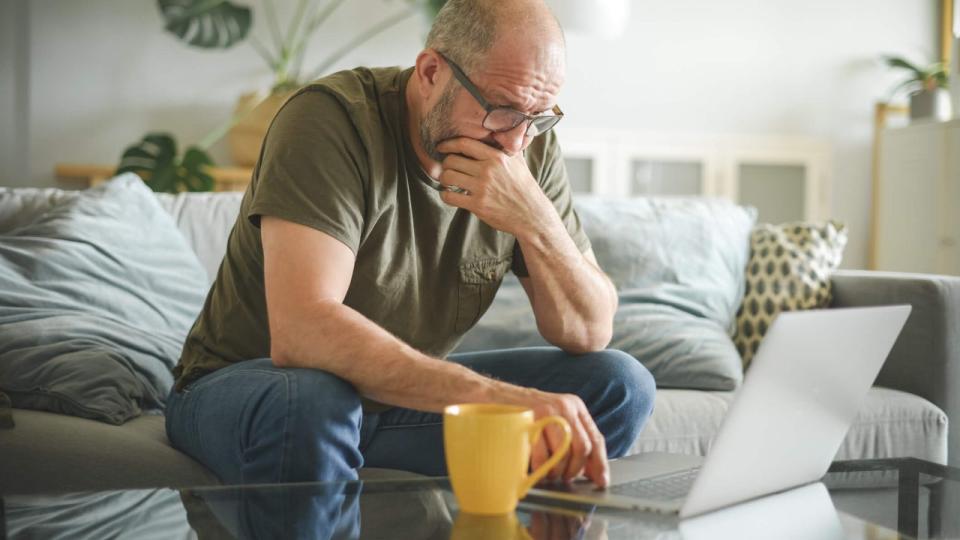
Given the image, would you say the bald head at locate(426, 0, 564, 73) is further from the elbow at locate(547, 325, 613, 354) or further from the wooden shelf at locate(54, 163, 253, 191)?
the wooden shelf at locate(54, 163, 253, 191)

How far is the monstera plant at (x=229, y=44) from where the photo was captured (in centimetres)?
314

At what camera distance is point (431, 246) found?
1427 millimetres

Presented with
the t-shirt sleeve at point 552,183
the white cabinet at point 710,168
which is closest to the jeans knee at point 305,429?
the t-shirt sleeve at point 552,183

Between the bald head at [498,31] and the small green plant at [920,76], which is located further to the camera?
the small green plant at [920,76]

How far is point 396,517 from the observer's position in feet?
2.81

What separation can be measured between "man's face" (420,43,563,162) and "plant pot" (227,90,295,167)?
214 centimetres

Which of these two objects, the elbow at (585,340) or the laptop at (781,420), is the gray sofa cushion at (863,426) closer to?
the elbow at (585,340)

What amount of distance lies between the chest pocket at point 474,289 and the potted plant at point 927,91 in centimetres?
346

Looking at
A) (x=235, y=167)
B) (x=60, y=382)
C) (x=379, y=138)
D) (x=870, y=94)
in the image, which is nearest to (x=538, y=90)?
(x=379, y=138)

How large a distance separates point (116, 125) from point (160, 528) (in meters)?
3.14

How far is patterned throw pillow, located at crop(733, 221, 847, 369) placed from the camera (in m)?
2.24

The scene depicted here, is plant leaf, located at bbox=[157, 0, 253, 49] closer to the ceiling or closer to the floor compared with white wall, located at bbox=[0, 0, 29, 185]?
closer to the ceiling

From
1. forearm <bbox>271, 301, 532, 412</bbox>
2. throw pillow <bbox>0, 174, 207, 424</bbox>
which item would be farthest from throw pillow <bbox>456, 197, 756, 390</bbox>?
forearm <bbox>271, 301, 532, 412</bbox>

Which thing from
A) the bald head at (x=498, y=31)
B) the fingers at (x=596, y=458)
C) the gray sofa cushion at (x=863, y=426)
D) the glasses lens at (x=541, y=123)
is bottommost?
the gray sofa cushion at (x=863, y=426)
